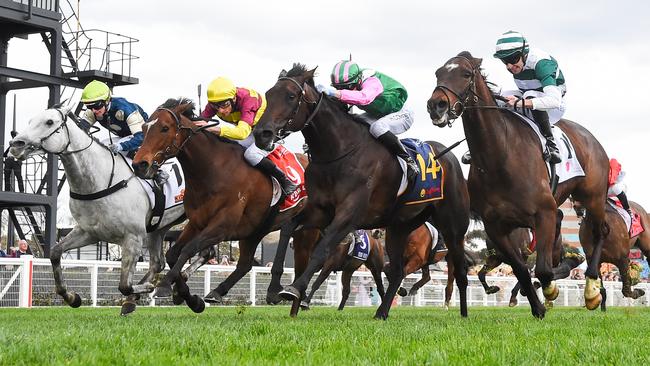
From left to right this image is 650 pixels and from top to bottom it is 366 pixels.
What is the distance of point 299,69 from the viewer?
26.7 feet

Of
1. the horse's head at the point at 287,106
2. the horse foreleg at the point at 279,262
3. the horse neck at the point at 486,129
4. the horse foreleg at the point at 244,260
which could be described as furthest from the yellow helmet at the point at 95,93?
the horse neck at the point at 486,129

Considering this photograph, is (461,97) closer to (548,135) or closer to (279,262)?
(548,135)

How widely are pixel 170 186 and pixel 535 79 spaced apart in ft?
12.8

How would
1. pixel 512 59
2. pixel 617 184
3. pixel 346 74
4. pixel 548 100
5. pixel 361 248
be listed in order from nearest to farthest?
pixel 548 100
pixel 346 74
pixel 512 59
pixel 617 184
pixel 361 248

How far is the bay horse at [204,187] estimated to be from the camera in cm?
820

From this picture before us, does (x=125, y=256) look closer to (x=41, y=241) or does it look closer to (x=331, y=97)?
(x=331, y=97)

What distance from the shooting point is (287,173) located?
9.42 m

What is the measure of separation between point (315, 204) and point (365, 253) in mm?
6789

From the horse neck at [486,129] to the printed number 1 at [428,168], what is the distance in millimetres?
726

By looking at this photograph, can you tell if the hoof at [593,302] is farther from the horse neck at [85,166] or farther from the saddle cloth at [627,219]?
the saddle cloth at [627,219]

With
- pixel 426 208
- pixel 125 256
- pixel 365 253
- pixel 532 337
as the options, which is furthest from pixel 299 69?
pixel 365 253

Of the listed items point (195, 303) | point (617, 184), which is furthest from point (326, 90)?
point (617, 184)

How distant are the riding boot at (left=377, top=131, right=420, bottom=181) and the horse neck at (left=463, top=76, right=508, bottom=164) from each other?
24.1 inches

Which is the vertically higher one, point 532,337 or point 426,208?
point 426,208
